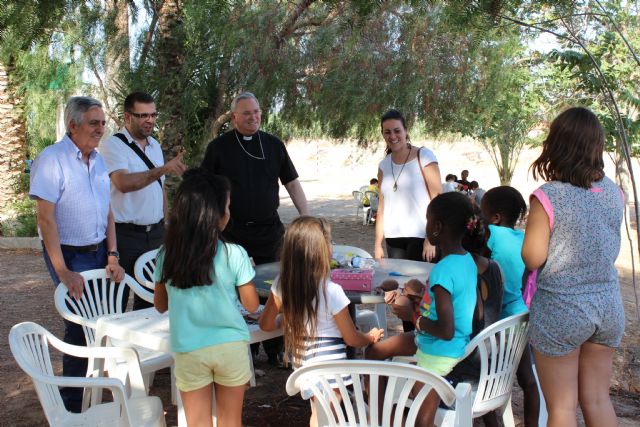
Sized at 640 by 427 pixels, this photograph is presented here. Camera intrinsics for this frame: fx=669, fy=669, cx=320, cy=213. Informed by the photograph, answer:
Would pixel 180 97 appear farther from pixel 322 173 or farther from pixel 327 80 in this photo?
pixel 322 173

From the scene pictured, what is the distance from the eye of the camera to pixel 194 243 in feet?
8.85

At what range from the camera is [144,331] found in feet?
10.9

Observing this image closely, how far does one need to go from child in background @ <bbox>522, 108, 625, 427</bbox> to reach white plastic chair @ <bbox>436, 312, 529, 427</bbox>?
0.22 m

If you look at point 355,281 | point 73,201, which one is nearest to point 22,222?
point 73,201

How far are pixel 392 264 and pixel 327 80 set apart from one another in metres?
6.57

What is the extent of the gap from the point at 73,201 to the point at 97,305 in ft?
2.44

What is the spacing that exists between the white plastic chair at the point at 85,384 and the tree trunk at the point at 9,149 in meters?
11.5

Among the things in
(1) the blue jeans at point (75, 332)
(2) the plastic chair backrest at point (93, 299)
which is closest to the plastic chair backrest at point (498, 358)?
(2) the plastic chair backrest at point (93, 299)

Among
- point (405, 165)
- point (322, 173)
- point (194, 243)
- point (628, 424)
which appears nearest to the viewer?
point (194, 243)

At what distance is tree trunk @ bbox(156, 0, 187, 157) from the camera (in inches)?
366

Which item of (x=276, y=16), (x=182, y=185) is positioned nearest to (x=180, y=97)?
(x=276, y=16)

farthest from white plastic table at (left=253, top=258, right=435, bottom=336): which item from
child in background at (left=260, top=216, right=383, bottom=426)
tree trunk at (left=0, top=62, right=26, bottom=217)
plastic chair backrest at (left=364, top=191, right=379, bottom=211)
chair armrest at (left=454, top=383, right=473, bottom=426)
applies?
plastic chair backrest at (left=364, top=191, right=379, bottom=211)

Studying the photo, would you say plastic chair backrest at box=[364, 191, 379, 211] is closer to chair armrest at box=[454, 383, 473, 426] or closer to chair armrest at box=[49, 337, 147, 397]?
chair armrest at box=[49, 337, 147, 397]

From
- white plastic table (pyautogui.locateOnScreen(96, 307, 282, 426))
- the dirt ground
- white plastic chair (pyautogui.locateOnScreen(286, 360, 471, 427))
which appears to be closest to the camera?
white plastic chair (pyautogui.locateOnScreen(286, 360, 471, 427))
